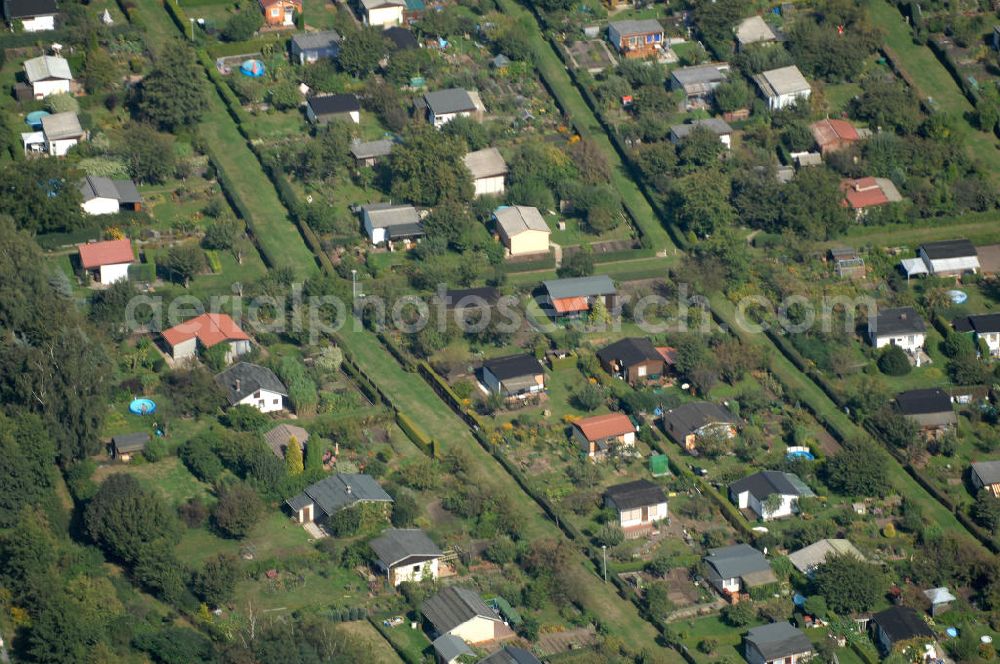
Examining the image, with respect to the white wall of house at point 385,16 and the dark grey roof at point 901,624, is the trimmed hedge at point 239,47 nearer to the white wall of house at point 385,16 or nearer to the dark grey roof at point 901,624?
the white wall of house at point 385,16

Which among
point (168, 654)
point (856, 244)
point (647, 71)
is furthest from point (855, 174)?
point (168, 654)

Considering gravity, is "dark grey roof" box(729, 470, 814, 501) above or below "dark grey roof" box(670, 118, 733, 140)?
below

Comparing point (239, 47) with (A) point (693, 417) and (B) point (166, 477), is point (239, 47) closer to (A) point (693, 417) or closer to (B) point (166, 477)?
(B) point (166, 477)

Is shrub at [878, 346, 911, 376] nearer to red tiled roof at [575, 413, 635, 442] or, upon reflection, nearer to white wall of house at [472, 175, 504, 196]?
red tiled roof at [575, 413, 635, 442]

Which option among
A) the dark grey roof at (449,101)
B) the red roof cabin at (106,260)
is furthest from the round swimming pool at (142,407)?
the dark grey roof at (449,101)

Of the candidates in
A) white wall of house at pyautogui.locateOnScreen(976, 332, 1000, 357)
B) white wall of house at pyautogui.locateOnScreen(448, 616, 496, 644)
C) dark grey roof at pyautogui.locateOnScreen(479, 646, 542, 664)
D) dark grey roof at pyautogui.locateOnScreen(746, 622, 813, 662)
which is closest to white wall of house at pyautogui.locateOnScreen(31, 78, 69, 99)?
white wall of house at pyautogui.locateOnScreen(448, 616, 496, 644)

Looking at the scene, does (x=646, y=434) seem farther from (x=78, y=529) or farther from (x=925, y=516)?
(x=78, y=529)
